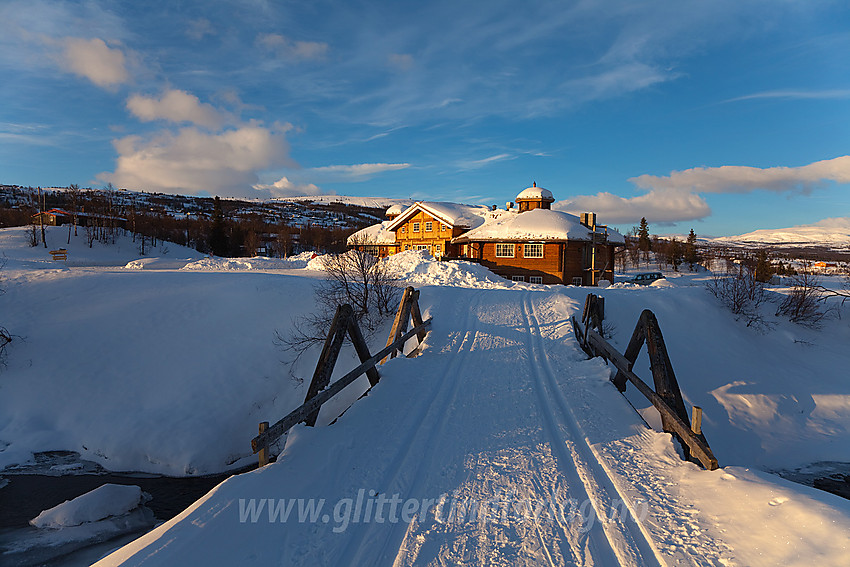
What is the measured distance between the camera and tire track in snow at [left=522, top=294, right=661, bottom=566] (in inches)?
160

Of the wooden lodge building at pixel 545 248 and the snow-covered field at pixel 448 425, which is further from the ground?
the wooden lodge building at pixel 545 248

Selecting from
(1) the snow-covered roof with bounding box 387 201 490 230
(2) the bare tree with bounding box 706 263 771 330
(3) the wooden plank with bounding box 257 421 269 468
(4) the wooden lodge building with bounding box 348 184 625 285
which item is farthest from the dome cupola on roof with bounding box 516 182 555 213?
(3) the wooden plank with bounding box 257 421 269 468

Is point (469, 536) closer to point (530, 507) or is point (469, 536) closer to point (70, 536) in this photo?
point (530, 507)

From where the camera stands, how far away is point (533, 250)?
33.8m

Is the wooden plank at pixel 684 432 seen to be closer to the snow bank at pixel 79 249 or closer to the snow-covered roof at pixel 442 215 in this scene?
the snow-covered roof at pixel 442 215

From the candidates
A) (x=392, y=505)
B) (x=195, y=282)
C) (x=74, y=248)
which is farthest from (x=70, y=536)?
(x=74, y=248)

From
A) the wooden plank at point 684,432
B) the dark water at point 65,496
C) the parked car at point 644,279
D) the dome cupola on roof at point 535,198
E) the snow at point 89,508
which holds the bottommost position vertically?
the dark water at point 65,496

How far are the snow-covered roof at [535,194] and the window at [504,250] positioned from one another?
15952 mm

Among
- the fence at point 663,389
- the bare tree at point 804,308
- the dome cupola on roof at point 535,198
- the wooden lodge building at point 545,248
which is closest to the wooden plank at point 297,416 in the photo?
the fence at point 663,389

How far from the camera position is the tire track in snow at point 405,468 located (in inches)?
163

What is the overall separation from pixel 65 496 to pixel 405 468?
11453 mm

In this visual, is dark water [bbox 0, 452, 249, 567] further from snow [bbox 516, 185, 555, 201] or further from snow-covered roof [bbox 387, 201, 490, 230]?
snow [bbox 516, 185, 555, 201]

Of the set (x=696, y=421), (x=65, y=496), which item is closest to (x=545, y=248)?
(x=696, y=421)

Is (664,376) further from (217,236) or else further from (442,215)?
(217,236)
